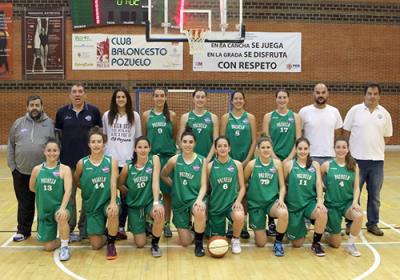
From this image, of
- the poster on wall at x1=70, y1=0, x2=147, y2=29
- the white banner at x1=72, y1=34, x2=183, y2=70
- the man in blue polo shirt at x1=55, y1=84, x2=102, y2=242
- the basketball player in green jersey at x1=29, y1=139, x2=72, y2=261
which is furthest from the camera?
the white banner at x1=72, y1=34, x2=183, y2=70

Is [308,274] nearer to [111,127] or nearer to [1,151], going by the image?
[111,127]

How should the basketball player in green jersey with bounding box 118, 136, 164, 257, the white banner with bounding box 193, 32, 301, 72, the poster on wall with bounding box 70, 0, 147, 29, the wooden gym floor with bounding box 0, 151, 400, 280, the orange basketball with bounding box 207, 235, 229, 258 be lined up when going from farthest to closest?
1. the white banner with bounding box 193, 32, 301, 72
2. the poster on wall with bounding box 70, 0, 147, 29
3. the basketball player in green jersey with bounding box 118, 136, 164, 257
4. the orange basketball with bounding box 207, 235, 229, 258
5. the wooden gym floor with bounding box 0, 151, 400, 280

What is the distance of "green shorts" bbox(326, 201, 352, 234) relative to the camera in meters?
4.98

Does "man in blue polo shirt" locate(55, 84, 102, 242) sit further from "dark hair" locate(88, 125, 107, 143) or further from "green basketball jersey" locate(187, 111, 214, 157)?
"green basketball jersey" locate(187, 111, 214, 157)

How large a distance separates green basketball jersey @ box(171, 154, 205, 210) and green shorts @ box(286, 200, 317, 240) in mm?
1037

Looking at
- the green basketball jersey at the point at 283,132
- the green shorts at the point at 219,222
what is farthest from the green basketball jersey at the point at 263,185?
the green basketball jersey at the point at 283,132

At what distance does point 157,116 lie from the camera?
5.49m

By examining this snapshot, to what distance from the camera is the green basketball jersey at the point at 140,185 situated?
4938 millimetres

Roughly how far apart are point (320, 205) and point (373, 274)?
88 centimetres

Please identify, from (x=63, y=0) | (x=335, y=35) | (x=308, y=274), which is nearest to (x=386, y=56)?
(x=335, y=35)

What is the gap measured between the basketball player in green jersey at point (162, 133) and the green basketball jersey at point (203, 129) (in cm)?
25

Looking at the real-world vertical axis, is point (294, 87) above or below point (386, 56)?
below

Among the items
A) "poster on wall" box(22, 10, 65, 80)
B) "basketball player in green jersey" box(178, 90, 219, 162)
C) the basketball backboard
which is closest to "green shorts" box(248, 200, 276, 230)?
"basketball player in green jersey" box(178, 90, 219, 162)

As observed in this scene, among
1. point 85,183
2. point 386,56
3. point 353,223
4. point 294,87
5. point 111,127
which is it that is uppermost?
point 386,56
